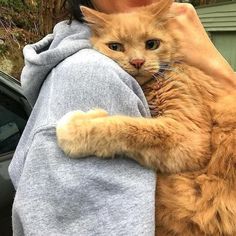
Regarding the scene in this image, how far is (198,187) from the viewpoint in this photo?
172cm

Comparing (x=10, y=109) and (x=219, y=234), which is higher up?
(x=219, y=234)

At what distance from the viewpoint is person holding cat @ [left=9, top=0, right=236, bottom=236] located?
1.50 meters

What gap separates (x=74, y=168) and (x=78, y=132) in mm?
271

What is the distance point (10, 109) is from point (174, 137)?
5.56ft

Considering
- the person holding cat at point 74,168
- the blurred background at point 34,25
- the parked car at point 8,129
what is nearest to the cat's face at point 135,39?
Result: the person holding cat at point 74,168

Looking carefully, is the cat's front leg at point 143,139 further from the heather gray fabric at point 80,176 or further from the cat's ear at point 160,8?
the cat's ear at point 160,8

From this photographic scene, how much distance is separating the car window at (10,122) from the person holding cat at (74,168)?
50.4 inches

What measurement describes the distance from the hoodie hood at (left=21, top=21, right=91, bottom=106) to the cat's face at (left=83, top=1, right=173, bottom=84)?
8 cm

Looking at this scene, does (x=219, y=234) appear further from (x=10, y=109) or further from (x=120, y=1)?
(x=10, y=109)

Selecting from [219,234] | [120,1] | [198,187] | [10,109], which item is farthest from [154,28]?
[10,109]

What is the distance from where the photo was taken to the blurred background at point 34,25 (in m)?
7.66

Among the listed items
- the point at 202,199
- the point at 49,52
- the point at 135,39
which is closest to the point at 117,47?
the point at 135,39

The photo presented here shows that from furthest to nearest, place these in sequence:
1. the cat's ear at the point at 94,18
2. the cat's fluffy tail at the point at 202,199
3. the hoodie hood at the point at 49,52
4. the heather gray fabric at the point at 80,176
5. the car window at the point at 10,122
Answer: the car window at the point at 10,122 → the cat's ear at the point at 94,18 → the hoodie hood at the point at 49,52 → the cat's fluffy tail at the point at 202,199 → the heather gray fabric at the point at 80,176

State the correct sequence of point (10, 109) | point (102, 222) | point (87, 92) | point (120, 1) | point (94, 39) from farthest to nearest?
point (10, 109) → point (120, 1) → point (94, 39) → point (87, 92) → point (102, 222)
